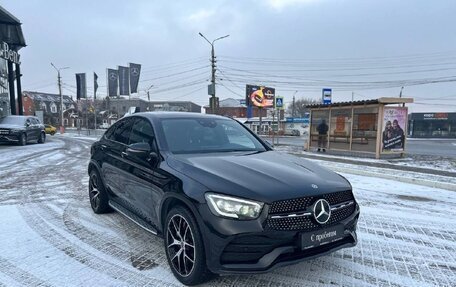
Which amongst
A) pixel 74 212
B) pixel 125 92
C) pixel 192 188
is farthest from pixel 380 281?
pixel 125 92

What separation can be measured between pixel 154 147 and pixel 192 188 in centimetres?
102

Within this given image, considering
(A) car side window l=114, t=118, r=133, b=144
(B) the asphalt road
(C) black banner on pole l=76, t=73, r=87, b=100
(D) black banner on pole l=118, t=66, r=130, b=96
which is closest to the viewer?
(A) car side window l=114, t=118, r=133, b=144

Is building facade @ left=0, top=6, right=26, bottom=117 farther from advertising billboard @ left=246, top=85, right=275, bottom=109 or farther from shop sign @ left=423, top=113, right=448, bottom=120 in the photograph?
shop sign @ left=423, top=113, right=448, bottom=120

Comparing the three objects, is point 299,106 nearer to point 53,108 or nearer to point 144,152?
point 53,108

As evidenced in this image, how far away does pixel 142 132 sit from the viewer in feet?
14.7

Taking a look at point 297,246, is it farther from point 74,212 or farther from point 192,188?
point 74,212

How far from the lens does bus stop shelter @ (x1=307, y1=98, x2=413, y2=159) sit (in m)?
14.8

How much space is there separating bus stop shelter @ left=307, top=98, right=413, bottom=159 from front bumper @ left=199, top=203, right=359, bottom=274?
13.0 m

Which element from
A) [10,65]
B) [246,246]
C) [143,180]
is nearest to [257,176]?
[246,246]

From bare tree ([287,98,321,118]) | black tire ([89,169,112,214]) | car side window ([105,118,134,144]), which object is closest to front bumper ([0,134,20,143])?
black tire ([89,169,112,214])

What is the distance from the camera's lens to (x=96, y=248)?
4145 mm

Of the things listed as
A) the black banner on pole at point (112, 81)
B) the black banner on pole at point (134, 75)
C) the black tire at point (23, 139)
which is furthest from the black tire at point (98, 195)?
the black banner on pole at point (112, 81)

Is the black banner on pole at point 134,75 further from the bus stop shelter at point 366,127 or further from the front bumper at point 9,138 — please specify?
the bus stop shelter at point 366,127

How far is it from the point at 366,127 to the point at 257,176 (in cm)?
1363
